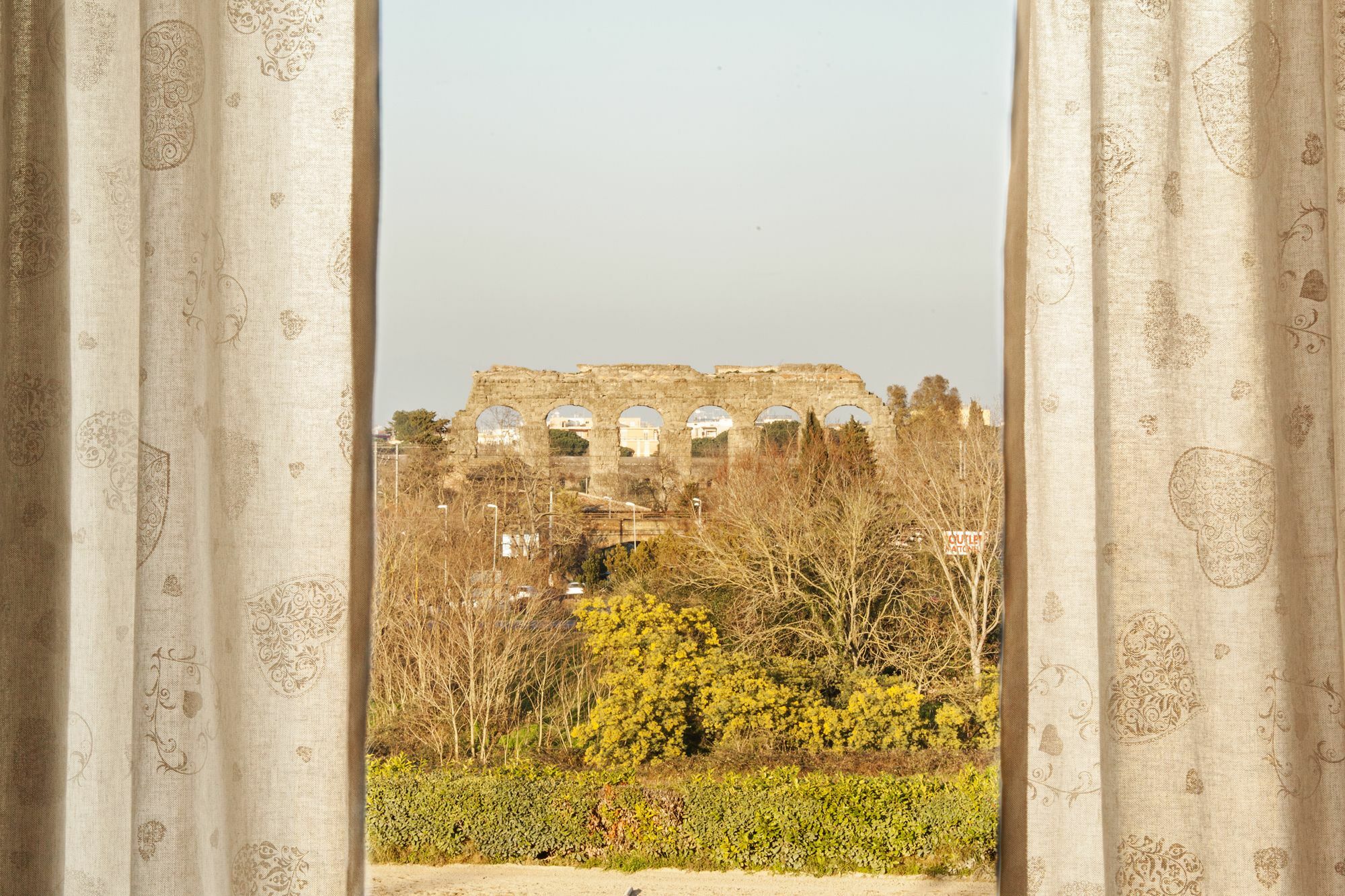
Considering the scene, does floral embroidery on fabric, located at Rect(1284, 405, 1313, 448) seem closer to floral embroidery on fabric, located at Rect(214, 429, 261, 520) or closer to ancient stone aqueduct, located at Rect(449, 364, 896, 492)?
floral embroidery on fabric, located at Rect(214, 429, 261, 520)

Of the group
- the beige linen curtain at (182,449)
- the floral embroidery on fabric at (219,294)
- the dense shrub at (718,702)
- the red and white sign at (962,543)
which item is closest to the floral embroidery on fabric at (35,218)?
the beige linen curtain at (182,449)

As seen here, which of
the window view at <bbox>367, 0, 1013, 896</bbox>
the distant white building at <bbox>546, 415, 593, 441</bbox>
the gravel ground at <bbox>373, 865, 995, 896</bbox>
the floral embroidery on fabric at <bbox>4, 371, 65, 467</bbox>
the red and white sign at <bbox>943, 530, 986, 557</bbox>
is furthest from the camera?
the gravel ground at <bbox>373, 865, 995, 896</bbox>

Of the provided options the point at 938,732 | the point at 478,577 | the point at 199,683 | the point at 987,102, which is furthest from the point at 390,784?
the point at 987,102

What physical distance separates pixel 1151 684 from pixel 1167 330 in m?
0.31

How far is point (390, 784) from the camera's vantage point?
2.33 m

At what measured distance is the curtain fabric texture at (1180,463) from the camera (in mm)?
812

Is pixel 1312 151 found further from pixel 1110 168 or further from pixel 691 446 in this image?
A: pixel 691 446

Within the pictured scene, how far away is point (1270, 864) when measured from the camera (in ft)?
2.64

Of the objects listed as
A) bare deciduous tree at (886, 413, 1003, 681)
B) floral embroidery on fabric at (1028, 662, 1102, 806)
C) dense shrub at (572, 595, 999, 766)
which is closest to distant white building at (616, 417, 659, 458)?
dense shrub at (572, 595, 999, 766)

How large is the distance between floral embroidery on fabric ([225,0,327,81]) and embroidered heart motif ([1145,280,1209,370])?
0.77 meters

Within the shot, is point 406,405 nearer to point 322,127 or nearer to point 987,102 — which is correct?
point 322,127

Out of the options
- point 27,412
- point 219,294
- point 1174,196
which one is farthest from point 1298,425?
point 27,412

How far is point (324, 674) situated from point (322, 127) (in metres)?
0.48

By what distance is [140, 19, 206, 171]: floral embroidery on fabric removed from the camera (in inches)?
31.6
